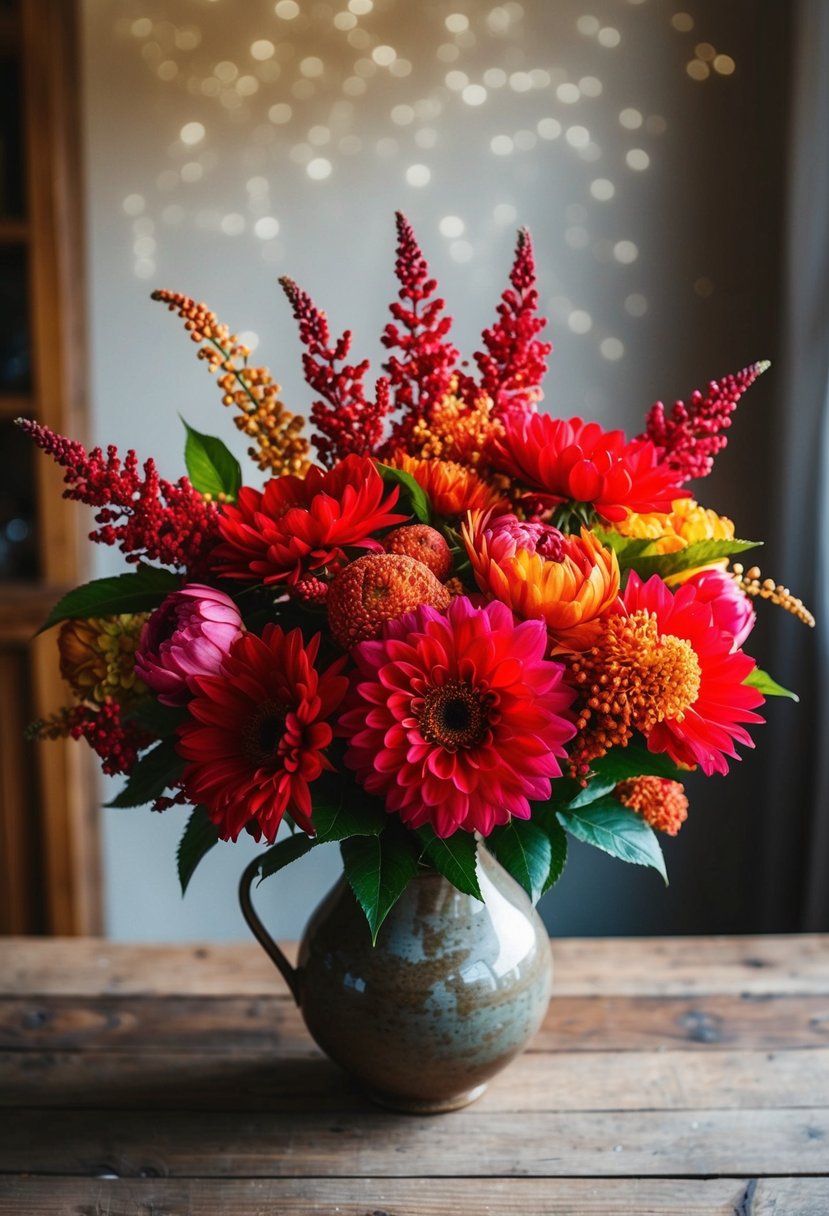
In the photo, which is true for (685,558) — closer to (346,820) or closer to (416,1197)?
(346,820)

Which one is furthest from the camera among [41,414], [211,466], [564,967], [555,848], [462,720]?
[41,414]

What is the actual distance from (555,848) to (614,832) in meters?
0.06

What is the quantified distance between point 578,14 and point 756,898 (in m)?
1.71

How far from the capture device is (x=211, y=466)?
798 millimetres

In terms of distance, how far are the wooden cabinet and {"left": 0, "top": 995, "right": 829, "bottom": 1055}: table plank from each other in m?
→ 0.96

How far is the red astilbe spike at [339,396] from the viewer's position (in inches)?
28.6

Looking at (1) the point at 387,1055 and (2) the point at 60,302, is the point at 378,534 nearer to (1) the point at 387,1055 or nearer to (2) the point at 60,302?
(1) the point at 387,1055

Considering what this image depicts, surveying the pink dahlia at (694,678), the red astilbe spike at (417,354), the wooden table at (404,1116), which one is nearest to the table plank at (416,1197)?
the wooden table at (404,1116)

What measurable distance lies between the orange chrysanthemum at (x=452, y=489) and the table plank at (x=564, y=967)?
0.56m

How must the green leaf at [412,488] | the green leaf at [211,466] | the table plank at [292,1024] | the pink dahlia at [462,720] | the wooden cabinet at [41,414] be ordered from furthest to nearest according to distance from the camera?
the wooden cabinet at [41,414]
the table plank at [292,1024]
the green leaf at [211,466]
the green leaf at [412,488]
the pink dahlia at [462,720]

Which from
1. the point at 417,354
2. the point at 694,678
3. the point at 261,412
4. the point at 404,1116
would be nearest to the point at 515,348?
the point at 417,354

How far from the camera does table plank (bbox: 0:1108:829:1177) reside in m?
0.76

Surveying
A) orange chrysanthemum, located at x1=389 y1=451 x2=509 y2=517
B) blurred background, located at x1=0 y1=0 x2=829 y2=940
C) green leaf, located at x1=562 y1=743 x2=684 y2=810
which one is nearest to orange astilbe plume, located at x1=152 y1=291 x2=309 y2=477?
orange chrysanthemum, located at x1=389 y1=451 x2=509 y2=517

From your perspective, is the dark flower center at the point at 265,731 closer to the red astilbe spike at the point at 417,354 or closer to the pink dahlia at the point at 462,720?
the pink dahlia at the point at 462,720
